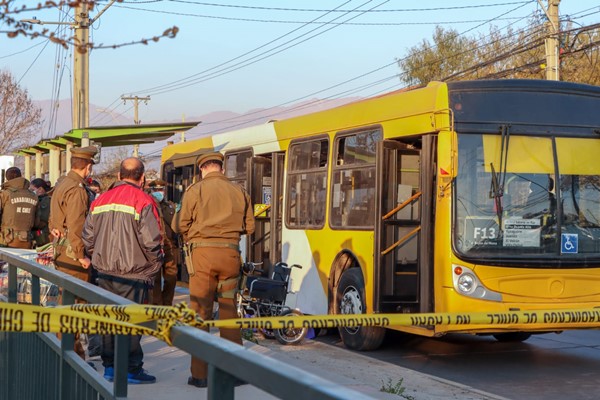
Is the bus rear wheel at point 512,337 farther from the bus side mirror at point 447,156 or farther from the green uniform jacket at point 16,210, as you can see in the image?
the green uniform jacket at point 16,210

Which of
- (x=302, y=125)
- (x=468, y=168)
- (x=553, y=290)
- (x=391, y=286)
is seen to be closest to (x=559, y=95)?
(x=468, y=168)

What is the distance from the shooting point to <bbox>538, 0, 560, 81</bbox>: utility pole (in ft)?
82.5

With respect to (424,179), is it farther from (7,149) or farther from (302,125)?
(7,149)

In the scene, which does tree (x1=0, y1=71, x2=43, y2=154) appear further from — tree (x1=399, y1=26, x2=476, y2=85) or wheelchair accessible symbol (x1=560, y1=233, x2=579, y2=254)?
wheelchair accessible symbol (x1=560, y1=233, x2=579, y2=254)

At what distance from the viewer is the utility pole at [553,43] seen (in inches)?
990

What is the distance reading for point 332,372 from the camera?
10211 mm

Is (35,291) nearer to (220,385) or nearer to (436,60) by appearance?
(220,385)

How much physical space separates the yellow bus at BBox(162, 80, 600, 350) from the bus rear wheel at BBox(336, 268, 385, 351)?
2cm

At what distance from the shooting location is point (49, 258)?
1008 cm

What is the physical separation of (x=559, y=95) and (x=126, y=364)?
8.44 meters

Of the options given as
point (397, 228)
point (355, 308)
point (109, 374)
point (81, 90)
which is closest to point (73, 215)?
point (397, 228)

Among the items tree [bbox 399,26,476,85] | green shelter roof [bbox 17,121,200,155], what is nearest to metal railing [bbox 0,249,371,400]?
green shelter roof [bbox 17,121,200,155]

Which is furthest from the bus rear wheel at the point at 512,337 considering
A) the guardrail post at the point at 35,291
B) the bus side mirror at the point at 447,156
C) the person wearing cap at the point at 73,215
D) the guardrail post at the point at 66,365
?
the guardrail post at the point at 66,365

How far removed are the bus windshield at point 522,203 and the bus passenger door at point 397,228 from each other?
782mm
